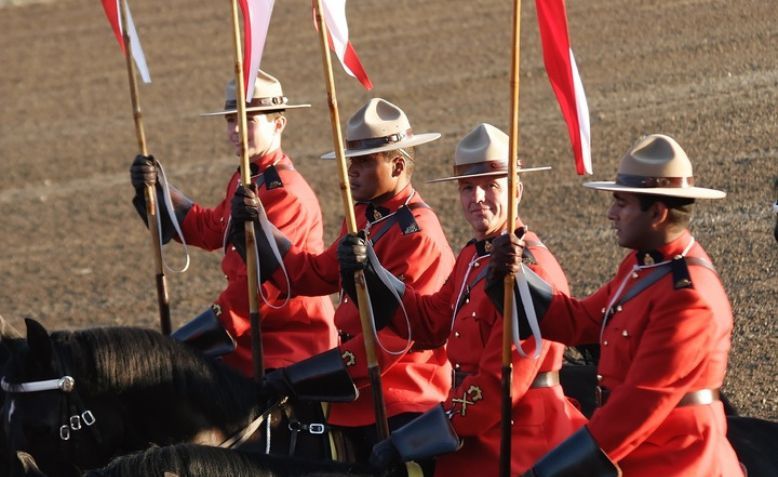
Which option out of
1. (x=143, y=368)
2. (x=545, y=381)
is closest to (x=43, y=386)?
(x=143, y=368)

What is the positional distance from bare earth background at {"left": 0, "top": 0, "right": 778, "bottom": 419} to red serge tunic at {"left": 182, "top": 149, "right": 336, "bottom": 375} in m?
2.96

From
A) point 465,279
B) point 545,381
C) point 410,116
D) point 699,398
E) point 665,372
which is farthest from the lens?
point 410,116

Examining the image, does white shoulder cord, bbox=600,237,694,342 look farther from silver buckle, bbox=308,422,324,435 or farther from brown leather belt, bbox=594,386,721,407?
silver buckle, bbox=308,422,324,435

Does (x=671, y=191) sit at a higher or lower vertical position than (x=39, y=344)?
higher

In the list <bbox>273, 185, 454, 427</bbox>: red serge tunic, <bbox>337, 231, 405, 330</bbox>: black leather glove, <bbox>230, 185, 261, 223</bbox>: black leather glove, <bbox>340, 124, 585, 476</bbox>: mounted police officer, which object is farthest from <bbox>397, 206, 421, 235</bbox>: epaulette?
<bbox>230, 185, 261, 223</bbox>: black leather glove

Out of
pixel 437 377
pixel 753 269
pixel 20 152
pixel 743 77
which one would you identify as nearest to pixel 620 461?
pixel 437 377

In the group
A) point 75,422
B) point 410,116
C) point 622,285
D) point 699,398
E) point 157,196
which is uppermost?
point 622,285

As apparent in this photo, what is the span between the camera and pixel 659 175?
208 inches

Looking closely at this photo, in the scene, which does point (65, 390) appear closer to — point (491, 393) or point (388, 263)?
point (388, 263)

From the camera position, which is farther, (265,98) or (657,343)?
(265,98)

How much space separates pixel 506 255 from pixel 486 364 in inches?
21.8

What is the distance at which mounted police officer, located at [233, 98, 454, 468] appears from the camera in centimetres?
681

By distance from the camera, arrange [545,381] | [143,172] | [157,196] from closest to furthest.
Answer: [545,381], [143,172], [157,196]

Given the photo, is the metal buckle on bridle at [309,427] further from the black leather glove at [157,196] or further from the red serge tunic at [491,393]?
the black leather glove at [157,196]
